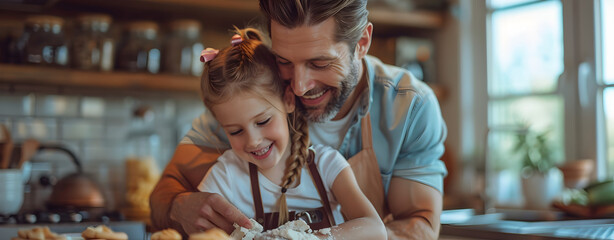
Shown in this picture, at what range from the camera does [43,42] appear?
2.70m

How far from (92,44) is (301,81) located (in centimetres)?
178

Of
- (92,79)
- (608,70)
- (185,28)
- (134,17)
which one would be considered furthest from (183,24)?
(608,70)

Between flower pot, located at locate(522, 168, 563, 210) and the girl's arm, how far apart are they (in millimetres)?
1819

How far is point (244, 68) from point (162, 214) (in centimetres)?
44

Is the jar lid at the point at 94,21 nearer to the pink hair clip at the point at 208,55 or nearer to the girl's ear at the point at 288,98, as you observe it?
the pink hair clip at the point at 208,55

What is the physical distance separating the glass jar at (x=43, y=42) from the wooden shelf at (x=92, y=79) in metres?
0.06

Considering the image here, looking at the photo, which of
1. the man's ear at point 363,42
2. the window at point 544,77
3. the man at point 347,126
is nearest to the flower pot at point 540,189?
the window at point 544,77

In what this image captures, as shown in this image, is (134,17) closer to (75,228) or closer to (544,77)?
(75,228)

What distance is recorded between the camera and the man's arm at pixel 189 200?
4.22 feet

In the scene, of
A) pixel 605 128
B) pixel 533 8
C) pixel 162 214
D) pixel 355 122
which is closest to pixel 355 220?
pixel 355 122

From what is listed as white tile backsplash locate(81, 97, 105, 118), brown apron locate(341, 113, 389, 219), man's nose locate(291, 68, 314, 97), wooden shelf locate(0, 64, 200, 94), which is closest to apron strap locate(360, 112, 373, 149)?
brown apron locate(341, 113, 389, 219)

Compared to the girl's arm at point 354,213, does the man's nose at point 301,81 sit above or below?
above

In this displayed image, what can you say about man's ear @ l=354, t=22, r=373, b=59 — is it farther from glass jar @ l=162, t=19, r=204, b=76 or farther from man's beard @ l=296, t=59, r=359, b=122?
glass jar @ l=162, t=19, r=204, b=76

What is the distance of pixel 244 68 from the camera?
1337 mm
